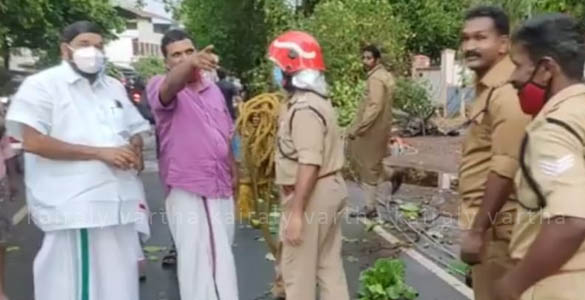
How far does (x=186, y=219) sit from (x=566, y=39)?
2797mm

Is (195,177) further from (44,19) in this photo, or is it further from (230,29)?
(230,29)

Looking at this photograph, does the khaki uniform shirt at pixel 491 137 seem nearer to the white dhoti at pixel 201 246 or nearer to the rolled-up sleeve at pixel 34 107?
the white dhoti at pixel 201 246

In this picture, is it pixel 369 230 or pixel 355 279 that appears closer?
pixel 355 279

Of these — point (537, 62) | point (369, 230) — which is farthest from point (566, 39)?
point (369, 230)

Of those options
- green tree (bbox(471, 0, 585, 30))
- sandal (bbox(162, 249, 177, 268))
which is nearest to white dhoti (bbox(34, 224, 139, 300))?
sandal (bbox(162, 249, 177, 268))

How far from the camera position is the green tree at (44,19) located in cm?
1489

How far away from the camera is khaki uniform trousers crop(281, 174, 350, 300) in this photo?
4.74 m

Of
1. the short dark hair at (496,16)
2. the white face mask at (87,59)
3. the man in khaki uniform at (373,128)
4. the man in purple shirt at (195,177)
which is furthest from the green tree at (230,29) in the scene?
the short dark hair at (496,16)

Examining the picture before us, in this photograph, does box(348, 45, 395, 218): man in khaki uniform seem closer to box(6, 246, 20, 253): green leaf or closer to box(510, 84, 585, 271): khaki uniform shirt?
box(6, 246, 20, 253): green leaf

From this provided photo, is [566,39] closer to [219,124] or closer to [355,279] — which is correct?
[219,124]

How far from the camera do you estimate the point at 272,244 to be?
252 inches

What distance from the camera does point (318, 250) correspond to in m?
4.88

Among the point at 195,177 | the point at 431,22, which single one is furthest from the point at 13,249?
the point at 431,22

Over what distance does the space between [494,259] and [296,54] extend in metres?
1.57
